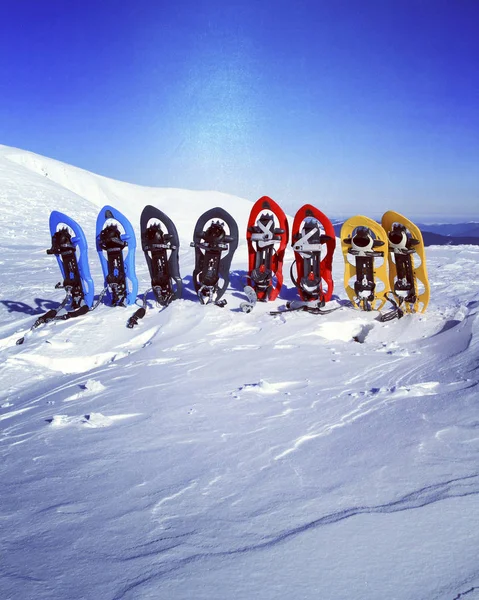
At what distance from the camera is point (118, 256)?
7.93m

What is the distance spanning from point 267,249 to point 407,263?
7.30 ft

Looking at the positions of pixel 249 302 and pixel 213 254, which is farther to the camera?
pixel 213 254

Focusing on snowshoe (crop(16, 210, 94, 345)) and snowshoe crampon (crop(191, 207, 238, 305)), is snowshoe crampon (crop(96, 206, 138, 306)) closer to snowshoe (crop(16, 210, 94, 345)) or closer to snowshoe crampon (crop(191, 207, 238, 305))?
snowshoe (crop(16, 210, 94, 345))

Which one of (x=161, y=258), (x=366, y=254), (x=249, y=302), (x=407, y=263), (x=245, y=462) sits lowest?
(x=245, y=462)

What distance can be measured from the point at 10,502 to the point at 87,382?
214 cm

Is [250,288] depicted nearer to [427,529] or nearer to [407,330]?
→ [407,330]

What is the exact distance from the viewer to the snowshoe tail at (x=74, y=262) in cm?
775

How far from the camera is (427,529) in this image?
2016mm

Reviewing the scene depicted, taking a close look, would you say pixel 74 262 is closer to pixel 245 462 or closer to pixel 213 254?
pixel 213 254

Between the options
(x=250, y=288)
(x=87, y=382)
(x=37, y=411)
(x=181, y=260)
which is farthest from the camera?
(x=181, y=260)

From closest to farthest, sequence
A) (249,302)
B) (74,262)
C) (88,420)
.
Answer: (88,420), (249,302), (74,262)

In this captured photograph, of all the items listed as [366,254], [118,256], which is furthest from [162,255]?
[366,254]

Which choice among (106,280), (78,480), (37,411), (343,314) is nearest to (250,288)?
(343,314)

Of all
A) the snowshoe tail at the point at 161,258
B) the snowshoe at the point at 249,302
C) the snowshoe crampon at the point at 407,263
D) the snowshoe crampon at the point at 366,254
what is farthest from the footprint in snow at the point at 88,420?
the snowshoe crampon at the point at 407,263
